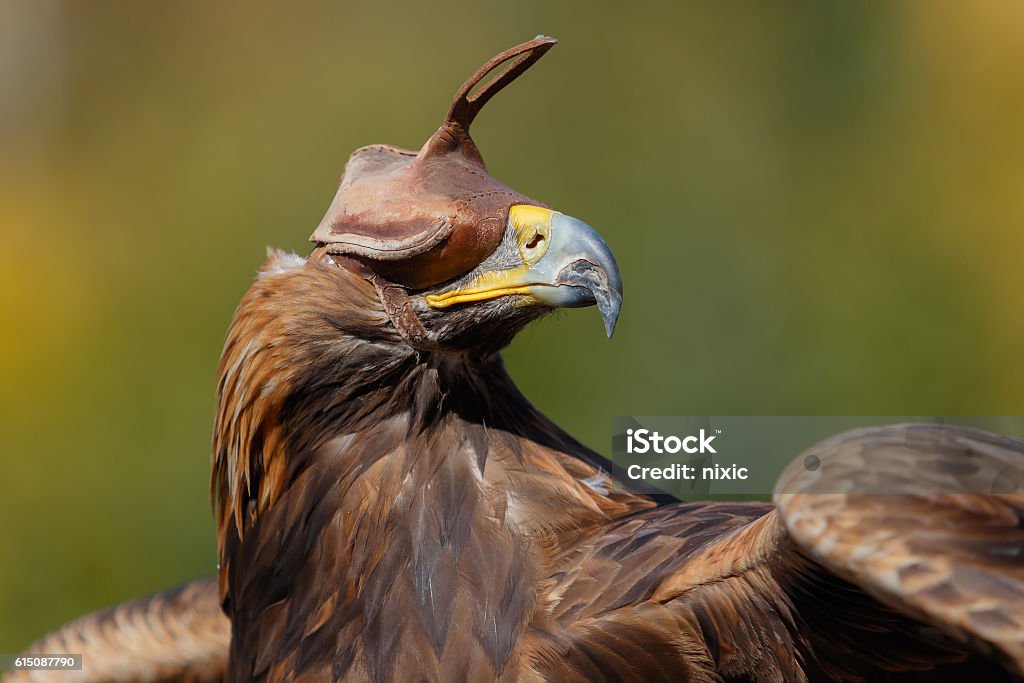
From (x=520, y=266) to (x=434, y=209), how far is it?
179 mm

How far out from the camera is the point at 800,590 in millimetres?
1842

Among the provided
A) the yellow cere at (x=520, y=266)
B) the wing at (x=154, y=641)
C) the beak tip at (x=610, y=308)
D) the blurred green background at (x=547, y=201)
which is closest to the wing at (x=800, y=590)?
the beak tip at (x=610, y=308)

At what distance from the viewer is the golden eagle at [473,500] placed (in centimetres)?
187

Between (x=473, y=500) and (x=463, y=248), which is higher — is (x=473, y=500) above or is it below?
below

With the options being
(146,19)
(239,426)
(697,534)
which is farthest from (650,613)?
(146,19)

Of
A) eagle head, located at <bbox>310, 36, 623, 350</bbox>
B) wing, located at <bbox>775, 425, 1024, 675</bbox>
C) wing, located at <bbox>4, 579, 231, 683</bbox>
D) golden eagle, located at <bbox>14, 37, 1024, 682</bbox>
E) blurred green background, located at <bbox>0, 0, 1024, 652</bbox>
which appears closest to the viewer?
wing, located at <bbox>775, 425, 1024, 675</bbox>

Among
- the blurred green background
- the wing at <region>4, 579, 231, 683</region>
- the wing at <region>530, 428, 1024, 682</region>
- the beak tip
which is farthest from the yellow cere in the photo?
the blurred green background

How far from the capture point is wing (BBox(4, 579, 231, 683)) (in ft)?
10.7

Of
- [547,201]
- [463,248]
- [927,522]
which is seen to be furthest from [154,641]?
[547,201]

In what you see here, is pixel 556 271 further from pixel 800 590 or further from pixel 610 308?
pixel 800 590

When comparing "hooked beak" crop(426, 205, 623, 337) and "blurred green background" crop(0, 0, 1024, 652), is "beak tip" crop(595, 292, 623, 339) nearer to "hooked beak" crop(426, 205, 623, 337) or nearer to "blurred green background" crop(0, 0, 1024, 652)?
"hooked beak" crop(426, 205, 623, 337)

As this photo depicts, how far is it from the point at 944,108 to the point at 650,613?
22.6 feet

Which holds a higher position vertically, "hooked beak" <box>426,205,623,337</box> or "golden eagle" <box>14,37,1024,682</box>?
"hooked beak" <box>426,205,623,337</box>

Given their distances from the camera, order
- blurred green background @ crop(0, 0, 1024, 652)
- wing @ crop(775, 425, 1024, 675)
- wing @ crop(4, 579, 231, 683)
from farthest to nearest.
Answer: blurred green background @ crop(0, 0, 1024, 652), wing @ crop(4, 579, 231, 683), wing @ crop(775, 425, 1024, 675)
